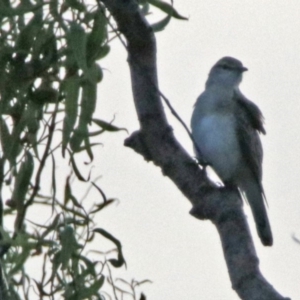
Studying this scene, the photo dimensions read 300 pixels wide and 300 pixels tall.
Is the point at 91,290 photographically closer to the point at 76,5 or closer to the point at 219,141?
the point at 76,5

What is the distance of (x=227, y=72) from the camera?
14.4 ft

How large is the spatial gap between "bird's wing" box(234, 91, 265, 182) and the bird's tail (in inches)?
2.7

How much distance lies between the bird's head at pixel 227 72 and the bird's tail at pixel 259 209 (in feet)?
1.84

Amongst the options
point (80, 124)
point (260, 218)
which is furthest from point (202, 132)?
point (80, 124)

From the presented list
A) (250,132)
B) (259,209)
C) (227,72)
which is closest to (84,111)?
(250,132)

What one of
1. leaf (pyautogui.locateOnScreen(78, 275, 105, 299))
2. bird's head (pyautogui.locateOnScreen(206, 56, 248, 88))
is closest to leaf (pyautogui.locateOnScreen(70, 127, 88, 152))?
leaf (pyautogui.locateOnScreen(78, 275, 105, 299))

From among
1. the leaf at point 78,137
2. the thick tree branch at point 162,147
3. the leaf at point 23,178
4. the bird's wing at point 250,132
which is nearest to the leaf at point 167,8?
the thick tree branch at point 162,147

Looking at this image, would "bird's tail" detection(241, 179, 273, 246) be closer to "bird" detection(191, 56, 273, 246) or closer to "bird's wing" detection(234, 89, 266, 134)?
Answer: "bird" detection(191, 56, 273, 246)

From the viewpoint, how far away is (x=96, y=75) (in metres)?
1.48

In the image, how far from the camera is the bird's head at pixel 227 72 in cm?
430

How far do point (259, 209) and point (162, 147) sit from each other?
8.20 feet

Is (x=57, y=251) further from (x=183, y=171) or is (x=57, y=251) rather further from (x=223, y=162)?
(x=223, y=162)

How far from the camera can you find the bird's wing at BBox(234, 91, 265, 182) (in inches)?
154

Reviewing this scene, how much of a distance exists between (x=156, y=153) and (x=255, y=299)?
488mm
